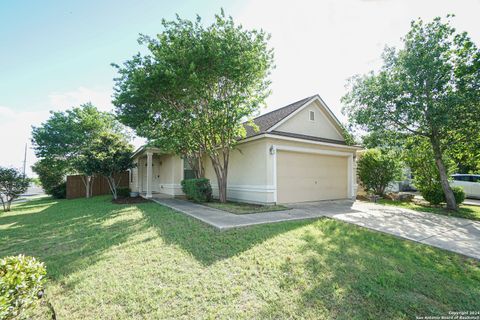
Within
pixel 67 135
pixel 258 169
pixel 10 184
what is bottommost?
pixel 10 184

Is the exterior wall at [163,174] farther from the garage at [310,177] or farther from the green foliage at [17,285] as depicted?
the green foliage at [17,285]

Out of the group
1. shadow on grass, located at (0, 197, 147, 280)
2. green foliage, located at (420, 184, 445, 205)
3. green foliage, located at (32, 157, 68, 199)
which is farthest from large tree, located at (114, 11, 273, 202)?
green foliage, located at (32, 157, 68, 199)

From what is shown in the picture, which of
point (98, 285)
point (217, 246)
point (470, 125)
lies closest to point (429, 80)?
point (470, 125)

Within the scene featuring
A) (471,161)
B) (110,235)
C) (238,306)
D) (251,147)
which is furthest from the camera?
(471,161)

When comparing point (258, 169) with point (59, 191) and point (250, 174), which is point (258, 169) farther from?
point (59, 191)

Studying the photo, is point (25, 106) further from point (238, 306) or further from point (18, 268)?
point (238, 306)

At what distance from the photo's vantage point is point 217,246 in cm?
478

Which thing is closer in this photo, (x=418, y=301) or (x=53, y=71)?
(x=418, y=301)

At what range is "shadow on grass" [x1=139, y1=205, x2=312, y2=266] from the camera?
4.48 metres

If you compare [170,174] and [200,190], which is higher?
[170,174]

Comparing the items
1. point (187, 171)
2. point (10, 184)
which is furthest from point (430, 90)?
point (10, 184)

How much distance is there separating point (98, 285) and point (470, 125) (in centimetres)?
1313

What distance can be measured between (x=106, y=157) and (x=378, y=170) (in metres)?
16.6

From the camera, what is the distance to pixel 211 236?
17.6 feet
